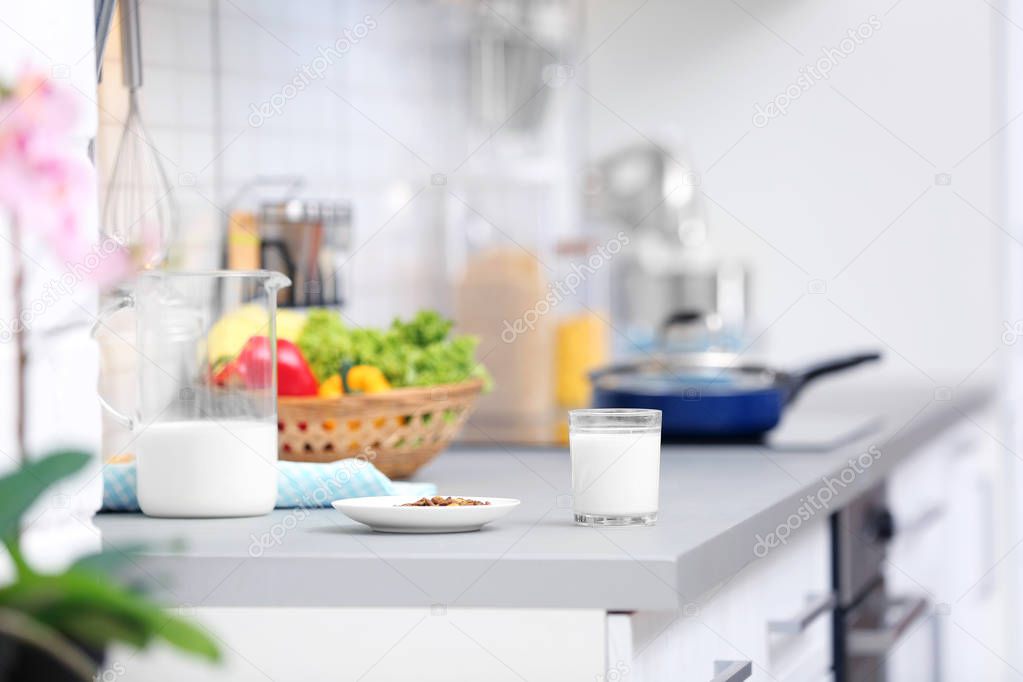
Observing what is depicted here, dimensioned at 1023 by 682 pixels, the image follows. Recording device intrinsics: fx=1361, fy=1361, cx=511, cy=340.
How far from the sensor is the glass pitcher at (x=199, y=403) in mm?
1004

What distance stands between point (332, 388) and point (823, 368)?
2.32 ft

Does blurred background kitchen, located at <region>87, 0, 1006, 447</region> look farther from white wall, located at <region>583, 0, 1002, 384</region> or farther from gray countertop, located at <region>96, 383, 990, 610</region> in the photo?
gray countertop, located at <region>96, 383, 990, 610</region>

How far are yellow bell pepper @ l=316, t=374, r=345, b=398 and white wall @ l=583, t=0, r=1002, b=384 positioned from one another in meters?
1.94

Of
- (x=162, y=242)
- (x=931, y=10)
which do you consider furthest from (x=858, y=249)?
(x=162, y=242)

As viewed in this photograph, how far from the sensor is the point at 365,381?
1.29m

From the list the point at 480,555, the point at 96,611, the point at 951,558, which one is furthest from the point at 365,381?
the point at 951,558

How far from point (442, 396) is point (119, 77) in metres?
0.42

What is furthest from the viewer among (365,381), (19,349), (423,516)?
(365,381)

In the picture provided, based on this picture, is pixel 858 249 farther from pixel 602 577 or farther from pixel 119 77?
pixel 602 577

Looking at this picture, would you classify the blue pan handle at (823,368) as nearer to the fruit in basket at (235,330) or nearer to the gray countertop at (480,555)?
the gray countertop at (480,555)

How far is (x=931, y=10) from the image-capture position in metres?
3.06

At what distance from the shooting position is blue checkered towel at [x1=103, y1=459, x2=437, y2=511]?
3.48ft

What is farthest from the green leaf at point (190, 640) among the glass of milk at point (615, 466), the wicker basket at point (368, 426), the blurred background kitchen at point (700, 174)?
the blurred background kitchen at point (700, 174)

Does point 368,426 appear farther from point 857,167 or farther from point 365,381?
point 857,167
